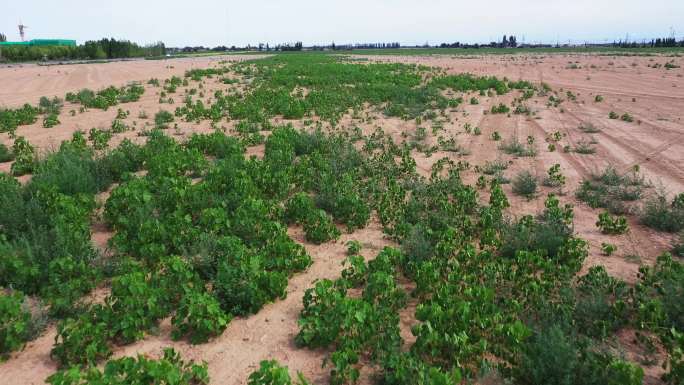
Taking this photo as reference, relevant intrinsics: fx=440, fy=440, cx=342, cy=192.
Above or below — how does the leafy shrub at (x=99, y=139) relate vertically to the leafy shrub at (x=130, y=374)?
above

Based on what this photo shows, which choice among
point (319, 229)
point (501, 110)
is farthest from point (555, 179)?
point (501, 110)

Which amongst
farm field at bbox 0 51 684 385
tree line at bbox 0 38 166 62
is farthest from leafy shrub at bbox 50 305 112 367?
tree line at bbox 0 38 166 62

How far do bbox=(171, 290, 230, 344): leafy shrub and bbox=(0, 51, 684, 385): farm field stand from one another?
0.9 inches

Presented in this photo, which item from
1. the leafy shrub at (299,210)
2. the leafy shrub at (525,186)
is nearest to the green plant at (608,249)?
the leafy shrub at (525,186)

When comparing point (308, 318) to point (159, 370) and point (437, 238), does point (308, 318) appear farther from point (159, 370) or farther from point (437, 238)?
point (437, 238)

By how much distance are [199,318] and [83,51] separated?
83803 millimetres

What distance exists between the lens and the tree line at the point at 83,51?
212 ft

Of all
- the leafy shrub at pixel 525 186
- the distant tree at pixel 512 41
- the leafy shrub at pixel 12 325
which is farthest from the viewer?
the distant tree at pixel 512 41

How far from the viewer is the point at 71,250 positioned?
554 cm

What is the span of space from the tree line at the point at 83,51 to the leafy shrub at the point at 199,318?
252 ft

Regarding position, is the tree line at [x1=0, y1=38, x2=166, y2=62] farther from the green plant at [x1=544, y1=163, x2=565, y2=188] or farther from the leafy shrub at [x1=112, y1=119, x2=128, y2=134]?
the green plant at [x1=544, y1=163, x2=565, y2=188]

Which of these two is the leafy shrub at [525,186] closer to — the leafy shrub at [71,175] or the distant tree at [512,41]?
the leafy shrub at [71,175]

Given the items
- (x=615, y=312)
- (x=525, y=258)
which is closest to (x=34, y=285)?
(x=525, y=258)

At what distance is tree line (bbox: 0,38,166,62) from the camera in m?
64.8
